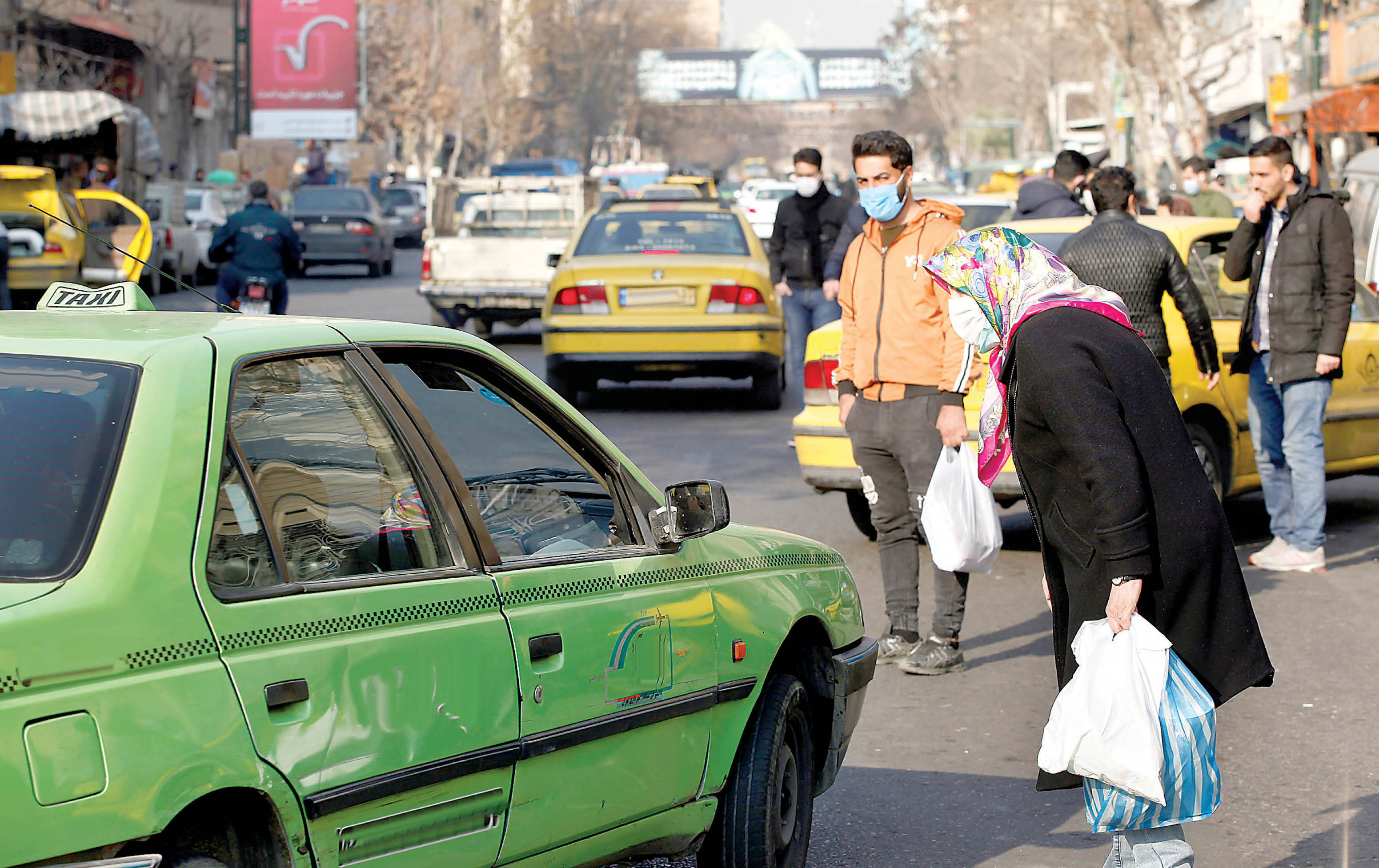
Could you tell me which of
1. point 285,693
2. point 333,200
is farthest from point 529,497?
point 333,200

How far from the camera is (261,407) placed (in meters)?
3.07

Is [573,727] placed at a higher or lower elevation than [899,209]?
lower

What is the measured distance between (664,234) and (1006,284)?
10962 millimetres

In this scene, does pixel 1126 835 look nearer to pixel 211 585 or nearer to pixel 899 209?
pixel 211 585

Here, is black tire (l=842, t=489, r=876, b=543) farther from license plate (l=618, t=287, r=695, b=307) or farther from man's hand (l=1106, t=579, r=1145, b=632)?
man's hand (l=1106, t=579, r=1145, b=632)

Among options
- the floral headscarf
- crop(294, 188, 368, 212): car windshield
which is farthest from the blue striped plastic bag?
crop(294, 188, 368, 212): car windshield

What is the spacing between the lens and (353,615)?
288 centimetres

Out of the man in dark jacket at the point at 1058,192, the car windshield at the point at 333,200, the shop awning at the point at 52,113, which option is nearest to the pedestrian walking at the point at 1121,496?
the man in dark jacket at the point at 1058,192

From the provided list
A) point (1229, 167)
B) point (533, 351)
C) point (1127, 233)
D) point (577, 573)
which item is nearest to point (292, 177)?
point (1229, 167)

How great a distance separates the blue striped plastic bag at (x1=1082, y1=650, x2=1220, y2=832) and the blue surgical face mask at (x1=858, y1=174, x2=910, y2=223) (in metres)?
2.92

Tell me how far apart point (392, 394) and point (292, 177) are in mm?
48427

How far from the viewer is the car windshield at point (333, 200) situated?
31562mm

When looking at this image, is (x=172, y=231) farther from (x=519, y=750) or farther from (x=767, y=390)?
(x=519, y=750)

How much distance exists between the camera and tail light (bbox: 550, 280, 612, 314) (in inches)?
539
